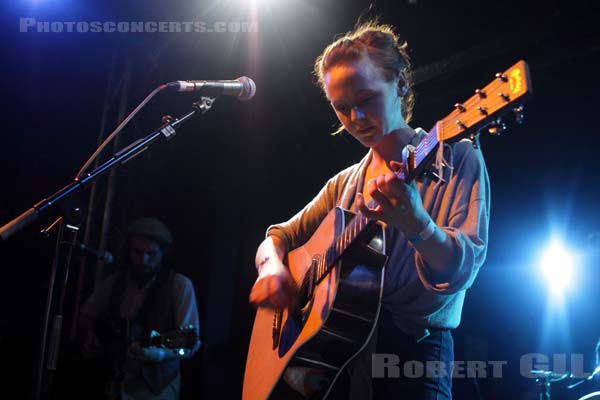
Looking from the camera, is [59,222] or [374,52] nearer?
[374,52]

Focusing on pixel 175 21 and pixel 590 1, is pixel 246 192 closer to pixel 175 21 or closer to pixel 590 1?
pixel 175 21

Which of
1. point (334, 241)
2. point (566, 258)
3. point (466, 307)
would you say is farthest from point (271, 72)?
point (334, 241)

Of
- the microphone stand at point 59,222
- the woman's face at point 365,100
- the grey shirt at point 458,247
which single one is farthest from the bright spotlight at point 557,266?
the microphone stand at point 59,222

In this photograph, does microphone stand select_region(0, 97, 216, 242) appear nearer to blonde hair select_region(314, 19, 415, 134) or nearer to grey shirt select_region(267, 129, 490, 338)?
blonde hair select_region(314, 19, 415, 134)

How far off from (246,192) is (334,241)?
506cm

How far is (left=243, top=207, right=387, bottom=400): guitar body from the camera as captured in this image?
1756mm

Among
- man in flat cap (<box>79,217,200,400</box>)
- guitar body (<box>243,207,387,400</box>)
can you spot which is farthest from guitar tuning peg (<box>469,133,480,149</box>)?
man in flat cap (<box>79,217,200,400</box>)

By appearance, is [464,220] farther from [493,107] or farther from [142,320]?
[142,320]

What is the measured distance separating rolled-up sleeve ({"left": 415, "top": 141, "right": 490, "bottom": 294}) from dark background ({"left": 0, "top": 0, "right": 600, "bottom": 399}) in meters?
3.04

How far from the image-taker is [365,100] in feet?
6.79

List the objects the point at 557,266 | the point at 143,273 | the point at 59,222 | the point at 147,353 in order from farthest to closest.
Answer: the point at 557,266 → the point at 143,273 → the point at 147,353 → the point at 59,222

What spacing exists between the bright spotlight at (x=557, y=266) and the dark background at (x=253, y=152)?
10 centimetres

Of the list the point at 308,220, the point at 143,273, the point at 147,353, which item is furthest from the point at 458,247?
the point at 143,273

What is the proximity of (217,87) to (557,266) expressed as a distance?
444 centimetres
